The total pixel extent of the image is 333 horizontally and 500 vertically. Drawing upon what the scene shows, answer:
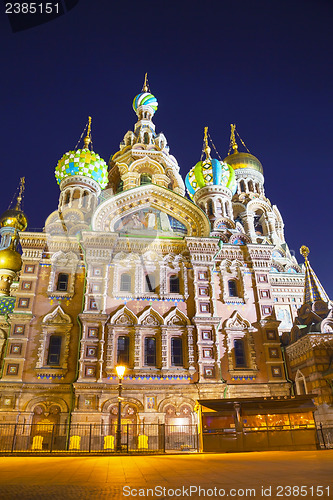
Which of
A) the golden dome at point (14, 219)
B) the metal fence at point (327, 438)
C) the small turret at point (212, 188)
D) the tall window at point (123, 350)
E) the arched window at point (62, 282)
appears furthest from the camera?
the golden dome at point (14, 219)

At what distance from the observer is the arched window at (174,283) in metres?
19.8

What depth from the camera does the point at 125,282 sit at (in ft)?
63.9

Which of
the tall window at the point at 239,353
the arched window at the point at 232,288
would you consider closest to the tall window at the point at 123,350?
the tall window at the point at 239,353

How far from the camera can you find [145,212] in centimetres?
2266

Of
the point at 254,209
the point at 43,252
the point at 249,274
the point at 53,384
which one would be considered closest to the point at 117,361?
the point at 53,384

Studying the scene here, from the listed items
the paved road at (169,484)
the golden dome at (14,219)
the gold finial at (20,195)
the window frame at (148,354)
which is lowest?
the paved road at (169,484)

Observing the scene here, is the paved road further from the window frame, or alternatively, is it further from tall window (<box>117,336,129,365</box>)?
the window frame

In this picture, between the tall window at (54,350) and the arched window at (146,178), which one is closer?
the tall window at (54,350)

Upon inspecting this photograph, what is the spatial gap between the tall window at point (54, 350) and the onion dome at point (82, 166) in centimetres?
1232

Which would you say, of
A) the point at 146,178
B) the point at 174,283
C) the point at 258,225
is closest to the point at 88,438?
the point at 174,283

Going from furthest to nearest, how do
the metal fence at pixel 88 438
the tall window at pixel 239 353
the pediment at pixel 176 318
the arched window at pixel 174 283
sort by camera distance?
the arched window at pixel 174 283
the pediment at pixel 176 318
the tall window at pixel 239 353
the metal fence at pixel 88 438

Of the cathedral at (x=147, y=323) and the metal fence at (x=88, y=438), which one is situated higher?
the cathedral at (x=147, y=323)

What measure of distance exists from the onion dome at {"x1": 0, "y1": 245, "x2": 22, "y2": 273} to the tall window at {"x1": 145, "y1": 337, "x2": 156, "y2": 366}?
1438cm

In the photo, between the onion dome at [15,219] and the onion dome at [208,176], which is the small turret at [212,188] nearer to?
the onion dome at [208,176]
